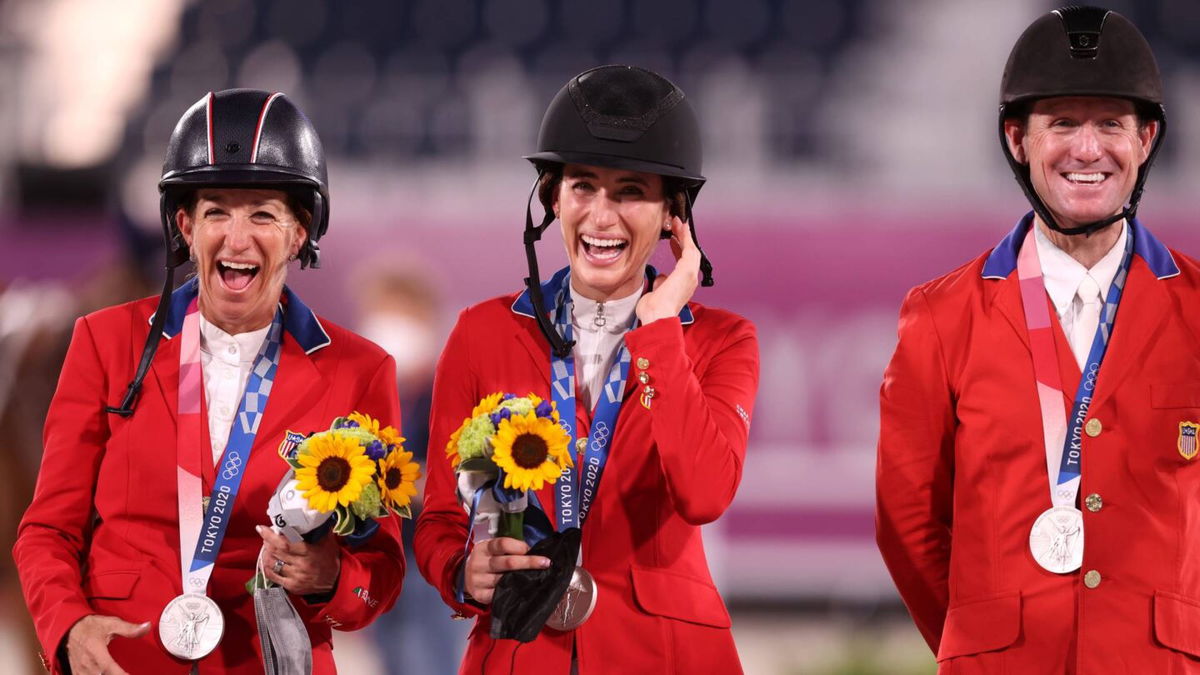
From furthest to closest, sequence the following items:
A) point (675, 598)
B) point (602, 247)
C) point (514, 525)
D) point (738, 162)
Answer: point (738, 162) → point (602, 247) → point (675, 598) → point (514, 525)

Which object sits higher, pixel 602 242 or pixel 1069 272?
pixel 602 242

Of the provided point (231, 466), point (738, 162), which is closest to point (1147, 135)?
point (231, 466)

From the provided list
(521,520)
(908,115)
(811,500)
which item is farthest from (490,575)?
(908,115)

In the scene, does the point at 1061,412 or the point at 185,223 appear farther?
the point at 185,223

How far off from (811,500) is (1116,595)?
536cm

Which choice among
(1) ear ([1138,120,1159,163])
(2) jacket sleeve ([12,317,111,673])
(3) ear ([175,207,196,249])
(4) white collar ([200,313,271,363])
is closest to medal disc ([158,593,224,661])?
(2) jacket sleeve ([12,317,111,673])

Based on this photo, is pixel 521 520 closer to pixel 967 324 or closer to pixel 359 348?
pixel 359 348

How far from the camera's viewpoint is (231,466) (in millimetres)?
3119

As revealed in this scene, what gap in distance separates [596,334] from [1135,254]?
108cm

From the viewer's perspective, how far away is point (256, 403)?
320cm

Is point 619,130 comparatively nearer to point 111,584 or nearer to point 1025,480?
point 1025,480

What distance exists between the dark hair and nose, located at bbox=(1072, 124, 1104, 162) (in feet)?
2.58

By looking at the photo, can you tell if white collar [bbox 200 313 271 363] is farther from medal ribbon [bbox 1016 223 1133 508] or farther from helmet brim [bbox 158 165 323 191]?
medal ribbon [bbox 1016 223 1133 508]

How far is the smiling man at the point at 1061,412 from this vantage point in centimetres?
292
